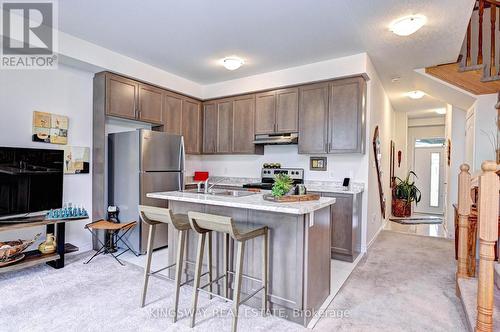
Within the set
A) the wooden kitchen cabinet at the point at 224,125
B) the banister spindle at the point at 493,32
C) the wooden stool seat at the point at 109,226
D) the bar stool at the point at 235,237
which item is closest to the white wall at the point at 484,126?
the banister spindle at the point at 493,32

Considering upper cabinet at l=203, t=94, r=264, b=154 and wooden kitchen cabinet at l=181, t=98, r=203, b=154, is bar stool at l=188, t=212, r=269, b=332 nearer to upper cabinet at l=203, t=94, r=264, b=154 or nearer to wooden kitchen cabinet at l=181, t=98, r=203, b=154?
upper cabinet at l=203, t=94, r=264, b=154

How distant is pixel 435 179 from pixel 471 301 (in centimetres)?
625

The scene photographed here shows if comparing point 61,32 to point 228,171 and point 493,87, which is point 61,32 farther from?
point 493,87

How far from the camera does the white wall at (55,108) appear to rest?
3.14 m

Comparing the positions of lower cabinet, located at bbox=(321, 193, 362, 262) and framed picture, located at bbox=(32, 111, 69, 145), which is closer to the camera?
framed picture, located at bbox=(32, 111, 69, 145)

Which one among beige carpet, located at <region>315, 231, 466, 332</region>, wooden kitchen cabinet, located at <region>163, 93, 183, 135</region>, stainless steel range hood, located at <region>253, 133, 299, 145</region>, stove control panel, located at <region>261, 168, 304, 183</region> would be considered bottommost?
beige carpet, located at <region>315, 231, 466, 332</region>

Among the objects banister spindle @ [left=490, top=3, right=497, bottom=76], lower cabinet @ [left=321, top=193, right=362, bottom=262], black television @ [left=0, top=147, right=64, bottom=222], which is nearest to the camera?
black television @ [left=0, top=147, right=64, bottom=222]

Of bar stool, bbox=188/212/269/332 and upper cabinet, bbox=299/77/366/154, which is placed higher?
upper cabinet, bbox=299/77/366/154

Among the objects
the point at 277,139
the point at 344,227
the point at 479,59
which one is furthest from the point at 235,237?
the point at 479,59

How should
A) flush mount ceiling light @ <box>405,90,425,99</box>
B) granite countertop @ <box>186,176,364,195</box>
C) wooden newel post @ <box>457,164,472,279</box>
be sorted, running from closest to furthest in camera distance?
1. wooden newel post @ <box>457,164,472,279</box>
2. granite countertop @ <box>186,176,364,195</box>
3. flush mount ceiling light @ <box>405,90,425,99</box>

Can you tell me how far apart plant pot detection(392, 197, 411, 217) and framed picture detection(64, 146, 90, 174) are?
677cm

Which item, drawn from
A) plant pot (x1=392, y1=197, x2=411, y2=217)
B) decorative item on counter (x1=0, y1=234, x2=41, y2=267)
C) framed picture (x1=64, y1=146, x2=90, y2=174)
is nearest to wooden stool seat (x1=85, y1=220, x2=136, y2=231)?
decorative item on counter (x1=0, y1=234, x2=41, y2=267)

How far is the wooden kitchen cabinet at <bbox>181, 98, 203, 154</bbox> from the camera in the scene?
4906mm

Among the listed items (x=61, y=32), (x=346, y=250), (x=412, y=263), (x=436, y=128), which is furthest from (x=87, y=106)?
(x=436, y=128)
